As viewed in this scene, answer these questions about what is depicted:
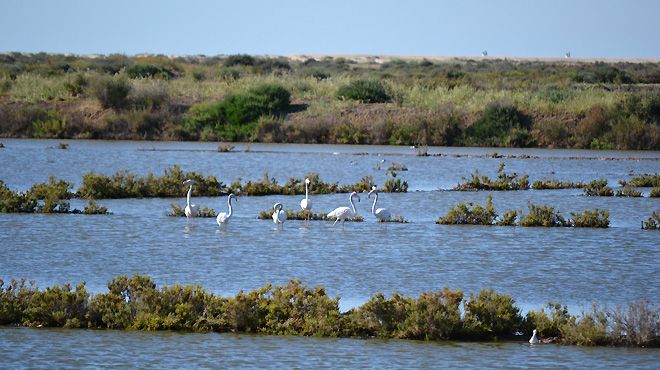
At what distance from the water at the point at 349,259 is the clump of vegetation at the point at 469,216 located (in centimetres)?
42

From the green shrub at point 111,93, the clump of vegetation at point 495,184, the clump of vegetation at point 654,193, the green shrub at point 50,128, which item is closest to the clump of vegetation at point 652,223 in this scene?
the clump of vegetation at point 654,193

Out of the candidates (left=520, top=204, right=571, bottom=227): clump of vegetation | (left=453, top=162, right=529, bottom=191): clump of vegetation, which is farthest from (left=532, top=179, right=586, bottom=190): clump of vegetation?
(left=520, top=204, right=571, bottom=227): clump of vegetation

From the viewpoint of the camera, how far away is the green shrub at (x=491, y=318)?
12.9 metres

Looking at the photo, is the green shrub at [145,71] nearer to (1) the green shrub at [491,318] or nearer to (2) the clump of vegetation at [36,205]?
(2) the clump of vegetation at [36,205]

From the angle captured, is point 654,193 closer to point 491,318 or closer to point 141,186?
point 141,186

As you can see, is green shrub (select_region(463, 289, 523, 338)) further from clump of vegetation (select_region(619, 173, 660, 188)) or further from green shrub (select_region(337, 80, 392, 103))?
green shrub (select_region(337, 80, 392, 103))

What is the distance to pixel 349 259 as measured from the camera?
60.7 ft

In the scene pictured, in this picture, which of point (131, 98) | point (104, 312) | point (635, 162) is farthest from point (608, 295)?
point (131, 98)

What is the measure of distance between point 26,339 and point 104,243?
732 centimetres

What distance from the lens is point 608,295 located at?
1565cm

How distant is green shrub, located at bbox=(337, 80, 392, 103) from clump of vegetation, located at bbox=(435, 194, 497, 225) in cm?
2960

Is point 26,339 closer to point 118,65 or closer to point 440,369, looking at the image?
point 440,369

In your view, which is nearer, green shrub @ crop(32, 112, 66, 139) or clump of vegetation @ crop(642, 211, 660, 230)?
clump of vegetation @ crop(642, 211, 660, 230)

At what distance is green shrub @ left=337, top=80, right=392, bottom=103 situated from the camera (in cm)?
5309
